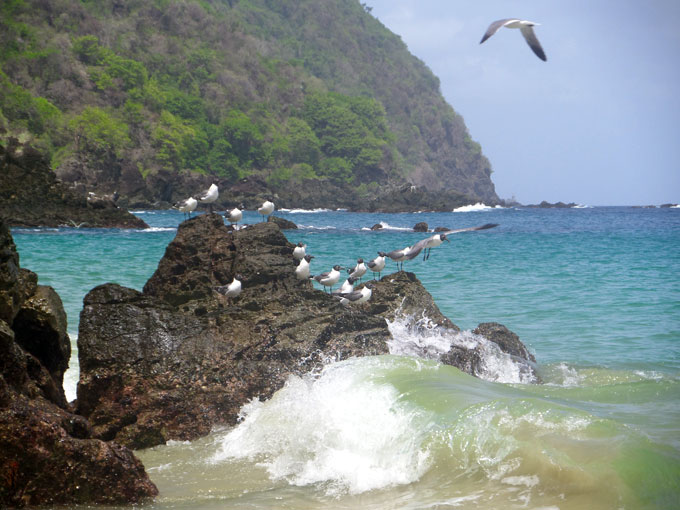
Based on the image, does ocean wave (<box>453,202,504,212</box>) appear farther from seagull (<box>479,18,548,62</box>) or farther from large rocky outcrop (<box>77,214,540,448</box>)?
large rocky outcrop (<box>77,214,540,448</box>)

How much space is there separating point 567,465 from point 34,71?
8491 cm

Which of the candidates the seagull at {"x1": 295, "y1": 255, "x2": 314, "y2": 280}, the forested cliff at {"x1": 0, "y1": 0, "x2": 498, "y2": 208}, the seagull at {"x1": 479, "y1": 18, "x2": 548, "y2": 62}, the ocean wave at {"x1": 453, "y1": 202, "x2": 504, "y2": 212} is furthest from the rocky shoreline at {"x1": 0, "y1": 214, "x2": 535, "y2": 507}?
the ocean wave at {"x1": 453, "y1": 202, "x2": 504, "y2": 212}

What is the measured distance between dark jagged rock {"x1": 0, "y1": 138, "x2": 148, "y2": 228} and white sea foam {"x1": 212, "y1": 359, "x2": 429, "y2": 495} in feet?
92.8

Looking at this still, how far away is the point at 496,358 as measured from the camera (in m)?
8.88

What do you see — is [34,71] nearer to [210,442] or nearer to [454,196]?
[454,196]

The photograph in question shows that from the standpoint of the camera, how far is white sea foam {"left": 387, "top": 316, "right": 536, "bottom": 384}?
8312 millimetres

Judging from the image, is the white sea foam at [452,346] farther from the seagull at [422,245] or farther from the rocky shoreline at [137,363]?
the seagull at [422,245]

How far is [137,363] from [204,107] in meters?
93.6

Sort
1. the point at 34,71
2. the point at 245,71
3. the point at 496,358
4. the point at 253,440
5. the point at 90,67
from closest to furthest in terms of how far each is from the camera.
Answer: the point at 253,440 < the point at 496,358 < the point at 34,71 < the point at 90,67 < the point at 245,71

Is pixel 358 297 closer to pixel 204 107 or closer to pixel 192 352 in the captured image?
pixel 192 352

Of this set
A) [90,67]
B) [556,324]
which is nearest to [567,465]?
[556,324]

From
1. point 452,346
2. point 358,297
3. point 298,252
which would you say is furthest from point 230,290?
point 298,252

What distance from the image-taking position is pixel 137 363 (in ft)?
21.3

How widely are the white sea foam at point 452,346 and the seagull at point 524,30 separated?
3.77m
